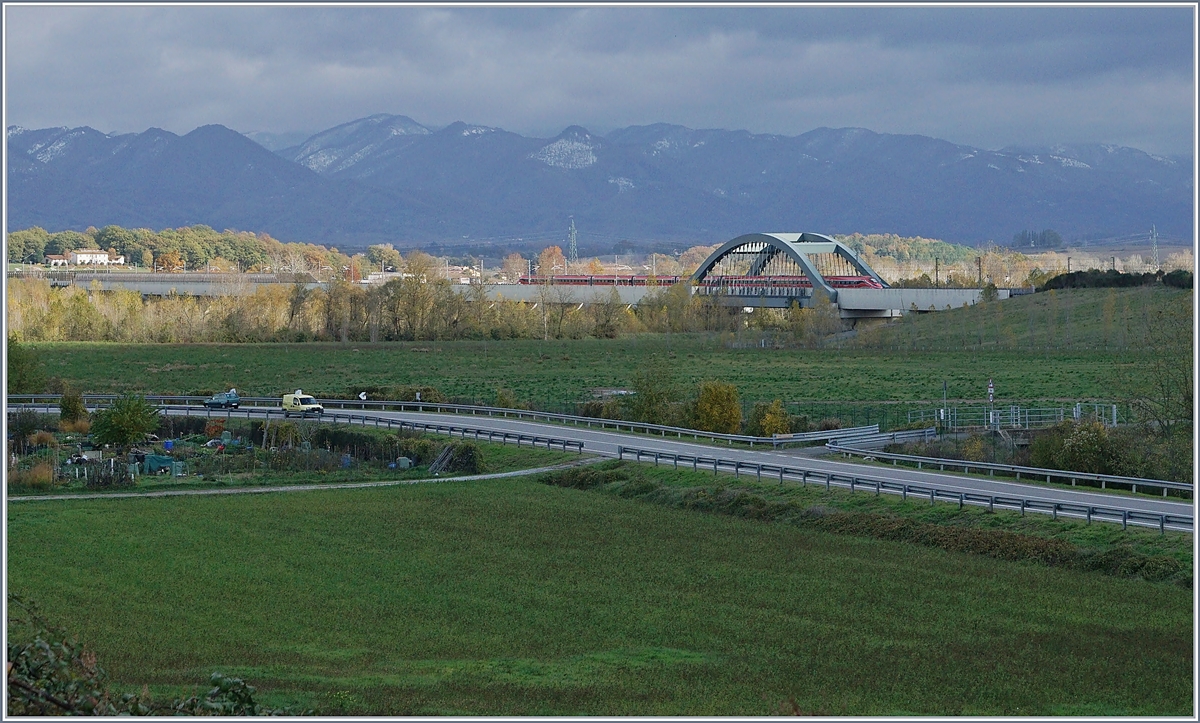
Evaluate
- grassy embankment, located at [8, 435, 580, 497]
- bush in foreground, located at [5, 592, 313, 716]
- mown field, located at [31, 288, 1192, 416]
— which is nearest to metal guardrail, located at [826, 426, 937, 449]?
grassy embankment, located at [8, 435, 580, 497]

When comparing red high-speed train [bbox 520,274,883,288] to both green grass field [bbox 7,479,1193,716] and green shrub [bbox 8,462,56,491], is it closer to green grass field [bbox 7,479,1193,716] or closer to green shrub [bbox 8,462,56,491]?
green shrub [bbox 8,462,56,491]

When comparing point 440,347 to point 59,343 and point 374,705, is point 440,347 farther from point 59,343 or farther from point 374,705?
point 374,705

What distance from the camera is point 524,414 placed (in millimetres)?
63250

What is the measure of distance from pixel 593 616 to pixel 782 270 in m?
158

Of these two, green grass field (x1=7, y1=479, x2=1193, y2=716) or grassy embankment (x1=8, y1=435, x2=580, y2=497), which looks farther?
grassy embankment (x1=8, y1=435, x2=580, y2=497)

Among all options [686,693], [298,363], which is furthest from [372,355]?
[686,693]

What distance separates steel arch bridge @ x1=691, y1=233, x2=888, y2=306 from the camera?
160 metres

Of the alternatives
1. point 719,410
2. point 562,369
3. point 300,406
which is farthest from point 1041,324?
point 300,406

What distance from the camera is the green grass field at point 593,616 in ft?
67.0

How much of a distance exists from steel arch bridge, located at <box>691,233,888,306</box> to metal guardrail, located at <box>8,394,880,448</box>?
88066 millimetres

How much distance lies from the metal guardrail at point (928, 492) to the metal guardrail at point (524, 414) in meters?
5.08

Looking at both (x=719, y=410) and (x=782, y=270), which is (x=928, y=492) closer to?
(x=719, y=410)

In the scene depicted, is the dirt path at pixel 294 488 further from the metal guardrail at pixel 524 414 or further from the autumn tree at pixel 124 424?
the autumn tree at pixel 124 424

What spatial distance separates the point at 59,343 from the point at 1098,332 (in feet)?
300
